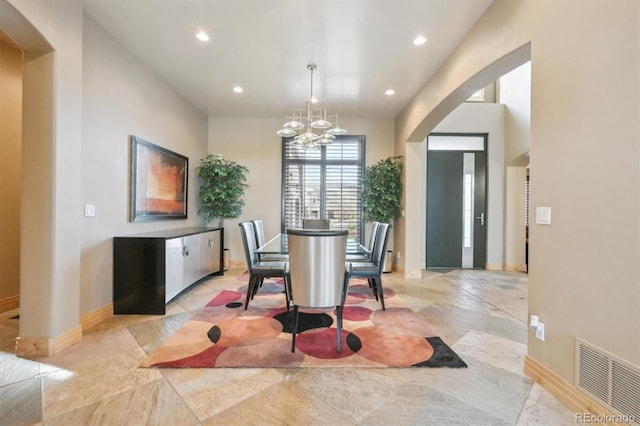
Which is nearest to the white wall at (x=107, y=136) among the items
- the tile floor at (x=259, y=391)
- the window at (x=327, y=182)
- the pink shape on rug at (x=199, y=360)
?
the tile floor at (x=259, y=391)

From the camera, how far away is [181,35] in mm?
2904

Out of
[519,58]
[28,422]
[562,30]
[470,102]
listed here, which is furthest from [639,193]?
[470,102]

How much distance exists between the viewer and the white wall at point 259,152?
5551mm

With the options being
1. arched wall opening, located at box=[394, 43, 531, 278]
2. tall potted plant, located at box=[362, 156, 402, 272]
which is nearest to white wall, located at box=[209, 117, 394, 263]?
tall potted plant, located at box=[362, 156, 402, 272]

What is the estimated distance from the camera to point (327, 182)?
18.3ft

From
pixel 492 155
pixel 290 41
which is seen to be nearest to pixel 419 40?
pixel 290 41

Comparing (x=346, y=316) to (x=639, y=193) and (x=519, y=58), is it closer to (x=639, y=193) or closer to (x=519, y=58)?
(x=639, y=193)

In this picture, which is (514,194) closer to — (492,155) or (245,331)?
(492,155)

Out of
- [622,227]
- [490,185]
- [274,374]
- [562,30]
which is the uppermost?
[562,30]

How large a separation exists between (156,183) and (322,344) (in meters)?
3.04

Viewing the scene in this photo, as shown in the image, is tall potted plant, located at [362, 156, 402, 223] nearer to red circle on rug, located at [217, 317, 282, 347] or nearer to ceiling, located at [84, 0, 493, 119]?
ceiling, located at [84, 0, 493, 119]

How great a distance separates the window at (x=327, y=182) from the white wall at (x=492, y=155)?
139cm

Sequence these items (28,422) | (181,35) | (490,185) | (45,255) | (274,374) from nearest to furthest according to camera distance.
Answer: (28,422)
(274,374)
(45,255)
(181,35)
(490,185)

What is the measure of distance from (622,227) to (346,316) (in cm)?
231
